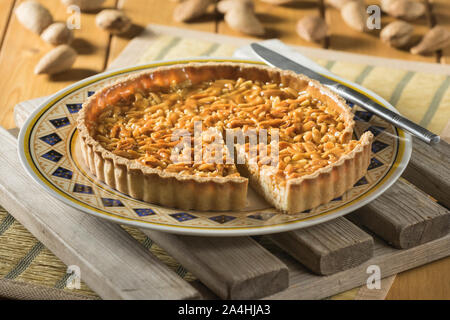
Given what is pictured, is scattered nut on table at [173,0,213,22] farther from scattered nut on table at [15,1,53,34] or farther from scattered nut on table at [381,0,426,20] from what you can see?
scattered nut on table at [381,0,426,20]

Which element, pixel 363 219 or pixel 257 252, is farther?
pixel 363 219

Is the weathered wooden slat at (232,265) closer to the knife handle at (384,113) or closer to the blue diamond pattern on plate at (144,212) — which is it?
the blue diamond pattern on plate at (144,212)

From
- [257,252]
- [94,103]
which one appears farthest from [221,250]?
[94,103]

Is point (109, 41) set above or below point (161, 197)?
above

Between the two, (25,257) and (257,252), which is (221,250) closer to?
(257,252)

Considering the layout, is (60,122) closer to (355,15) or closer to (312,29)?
(312,29)

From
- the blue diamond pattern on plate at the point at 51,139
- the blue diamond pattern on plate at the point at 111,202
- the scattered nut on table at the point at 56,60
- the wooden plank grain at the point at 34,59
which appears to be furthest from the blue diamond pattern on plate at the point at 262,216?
the scattered nut on table at the point at 56,60
